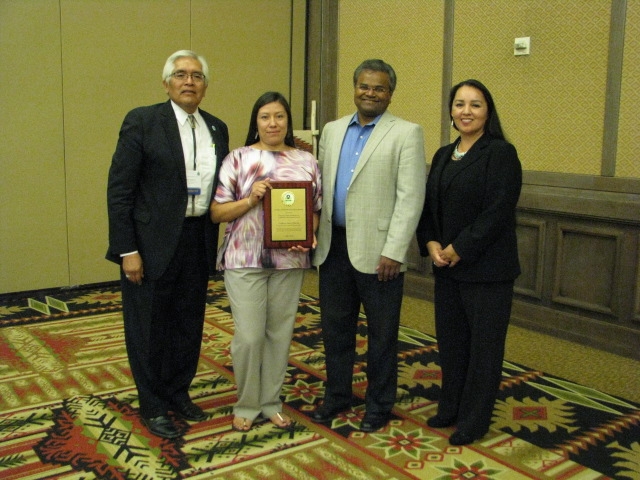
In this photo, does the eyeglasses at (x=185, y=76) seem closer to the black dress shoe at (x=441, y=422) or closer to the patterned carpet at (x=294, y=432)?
the patterned carpet at (x=294, y=432)

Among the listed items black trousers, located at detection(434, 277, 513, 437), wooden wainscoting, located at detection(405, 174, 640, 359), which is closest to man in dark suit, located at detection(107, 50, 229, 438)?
black trousers, located at detection(434, 277, 513, 437)

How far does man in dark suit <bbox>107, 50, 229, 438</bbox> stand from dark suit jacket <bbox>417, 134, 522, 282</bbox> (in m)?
1.01

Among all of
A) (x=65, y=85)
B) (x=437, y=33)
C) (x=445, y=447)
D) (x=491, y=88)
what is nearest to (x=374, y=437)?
(x=445, y=447)

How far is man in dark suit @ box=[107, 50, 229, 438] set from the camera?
272cm

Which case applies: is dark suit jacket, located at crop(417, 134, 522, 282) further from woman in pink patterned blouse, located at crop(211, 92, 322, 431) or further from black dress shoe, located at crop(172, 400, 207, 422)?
black dress shoe, located at crop(172, 400, 207, 422)

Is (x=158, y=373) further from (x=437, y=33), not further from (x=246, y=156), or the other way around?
(x=437, y=33)

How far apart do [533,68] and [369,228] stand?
248 centimetres

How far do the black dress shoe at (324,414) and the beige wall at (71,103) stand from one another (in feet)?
10.7

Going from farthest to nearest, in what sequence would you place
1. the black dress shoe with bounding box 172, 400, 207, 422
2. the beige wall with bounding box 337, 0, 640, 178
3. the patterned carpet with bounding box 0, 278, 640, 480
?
the beige wall with bounding box 337, 0, 640, 178 → the black dress shoe with bounding box 172, 400, 207, 422 → the patterned carpet with bounding box 0, 278, 640, 480

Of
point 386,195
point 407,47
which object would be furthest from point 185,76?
point 407,47

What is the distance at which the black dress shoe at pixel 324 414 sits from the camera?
2990 mm

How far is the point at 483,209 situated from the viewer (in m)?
2.65

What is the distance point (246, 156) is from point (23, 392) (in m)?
1.69

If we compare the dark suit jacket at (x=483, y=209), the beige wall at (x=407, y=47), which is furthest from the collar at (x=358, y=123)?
the beige wall at (x=407, y=47)
